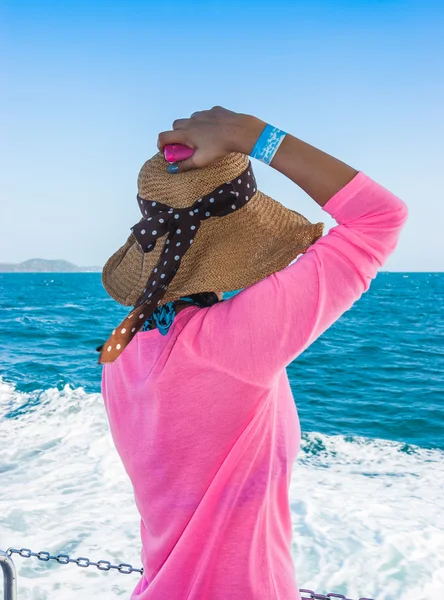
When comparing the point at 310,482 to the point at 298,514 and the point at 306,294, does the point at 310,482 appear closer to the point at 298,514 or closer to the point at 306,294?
the point at 298,514

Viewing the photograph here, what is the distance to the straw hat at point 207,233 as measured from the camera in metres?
1.03

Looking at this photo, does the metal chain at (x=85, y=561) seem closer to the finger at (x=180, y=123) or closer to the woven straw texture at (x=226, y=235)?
the woven straw texture at (x=226, y=235)

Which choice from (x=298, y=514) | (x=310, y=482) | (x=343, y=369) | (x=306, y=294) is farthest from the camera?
(x=343, y=369)

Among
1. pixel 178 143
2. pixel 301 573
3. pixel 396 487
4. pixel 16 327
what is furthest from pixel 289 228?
pixel 16 327

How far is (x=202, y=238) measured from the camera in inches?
42.4

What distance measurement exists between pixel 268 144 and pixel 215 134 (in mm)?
91

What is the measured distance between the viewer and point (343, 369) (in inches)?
583

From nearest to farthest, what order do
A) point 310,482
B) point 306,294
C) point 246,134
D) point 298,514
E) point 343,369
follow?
point 306,294 < point 246,134 < point 298,514 < point 310,482 < point 343,369

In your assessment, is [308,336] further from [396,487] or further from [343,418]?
[343,418]

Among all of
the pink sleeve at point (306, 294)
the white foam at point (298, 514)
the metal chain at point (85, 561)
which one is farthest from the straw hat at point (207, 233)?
the white foam at point (298, 514)

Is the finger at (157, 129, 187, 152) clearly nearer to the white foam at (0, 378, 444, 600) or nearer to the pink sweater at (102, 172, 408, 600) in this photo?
the pink sweater at (102, 172, 408, 600)

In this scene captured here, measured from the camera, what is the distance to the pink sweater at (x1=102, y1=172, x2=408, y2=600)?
90cm

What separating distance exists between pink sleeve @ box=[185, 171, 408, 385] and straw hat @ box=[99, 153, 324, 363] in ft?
0.39

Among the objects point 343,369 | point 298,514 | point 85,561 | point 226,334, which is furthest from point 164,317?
point 343,369
